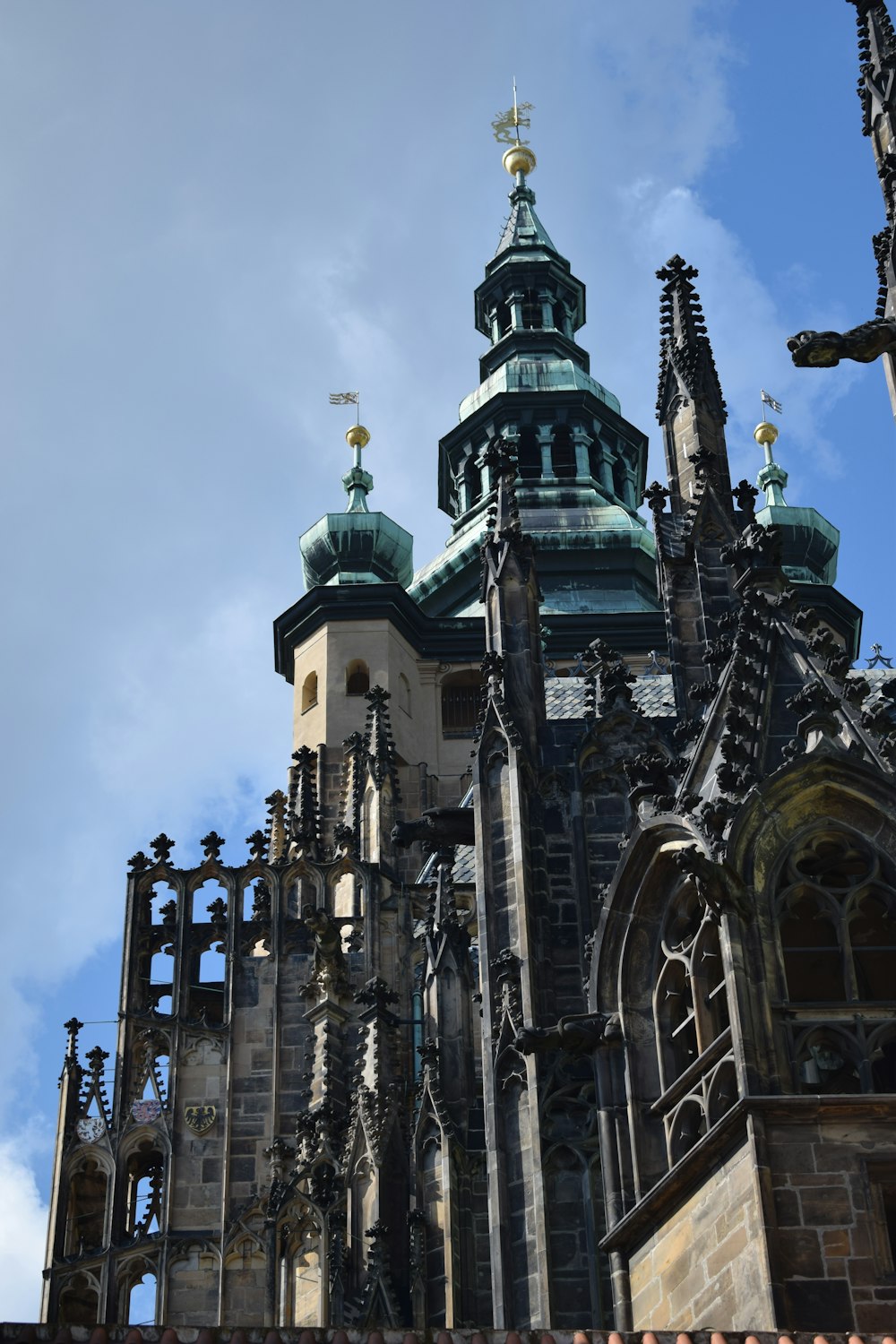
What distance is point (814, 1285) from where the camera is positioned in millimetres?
20719

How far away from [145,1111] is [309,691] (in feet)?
75.8

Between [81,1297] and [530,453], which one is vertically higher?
[530,453]

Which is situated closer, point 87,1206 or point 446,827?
point 446,827

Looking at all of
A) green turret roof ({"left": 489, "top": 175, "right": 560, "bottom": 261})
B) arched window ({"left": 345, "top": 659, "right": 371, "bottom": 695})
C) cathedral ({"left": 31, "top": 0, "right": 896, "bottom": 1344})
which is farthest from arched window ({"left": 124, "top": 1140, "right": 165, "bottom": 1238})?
green turret roof ({"left": 489, "top": 175, "right": 560, "bottom": 261})

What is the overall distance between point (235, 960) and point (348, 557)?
82.0ft

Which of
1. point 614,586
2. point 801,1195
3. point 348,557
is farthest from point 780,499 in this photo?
point 801,1195

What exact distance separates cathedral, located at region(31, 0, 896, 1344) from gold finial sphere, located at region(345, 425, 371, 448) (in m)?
22.1

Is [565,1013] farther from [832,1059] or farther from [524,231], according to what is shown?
[524,231]

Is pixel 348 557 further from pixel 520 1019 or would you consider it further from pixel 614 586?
pixel 520 1019

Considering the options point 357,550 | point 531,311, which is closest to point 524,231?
point 531,311

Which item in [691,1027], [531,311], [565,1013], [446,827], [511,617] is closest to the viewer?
[691,1027]

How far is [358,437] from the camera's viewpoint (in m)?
71.8

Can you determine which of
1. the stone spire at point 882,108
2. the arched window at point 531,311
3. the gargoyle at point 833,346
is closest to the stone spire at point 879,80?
the stone spire at point 882,108

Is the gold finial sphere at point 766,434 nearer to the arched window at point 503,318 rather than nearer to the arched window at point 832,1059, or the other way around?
the arched window at point 503,318
